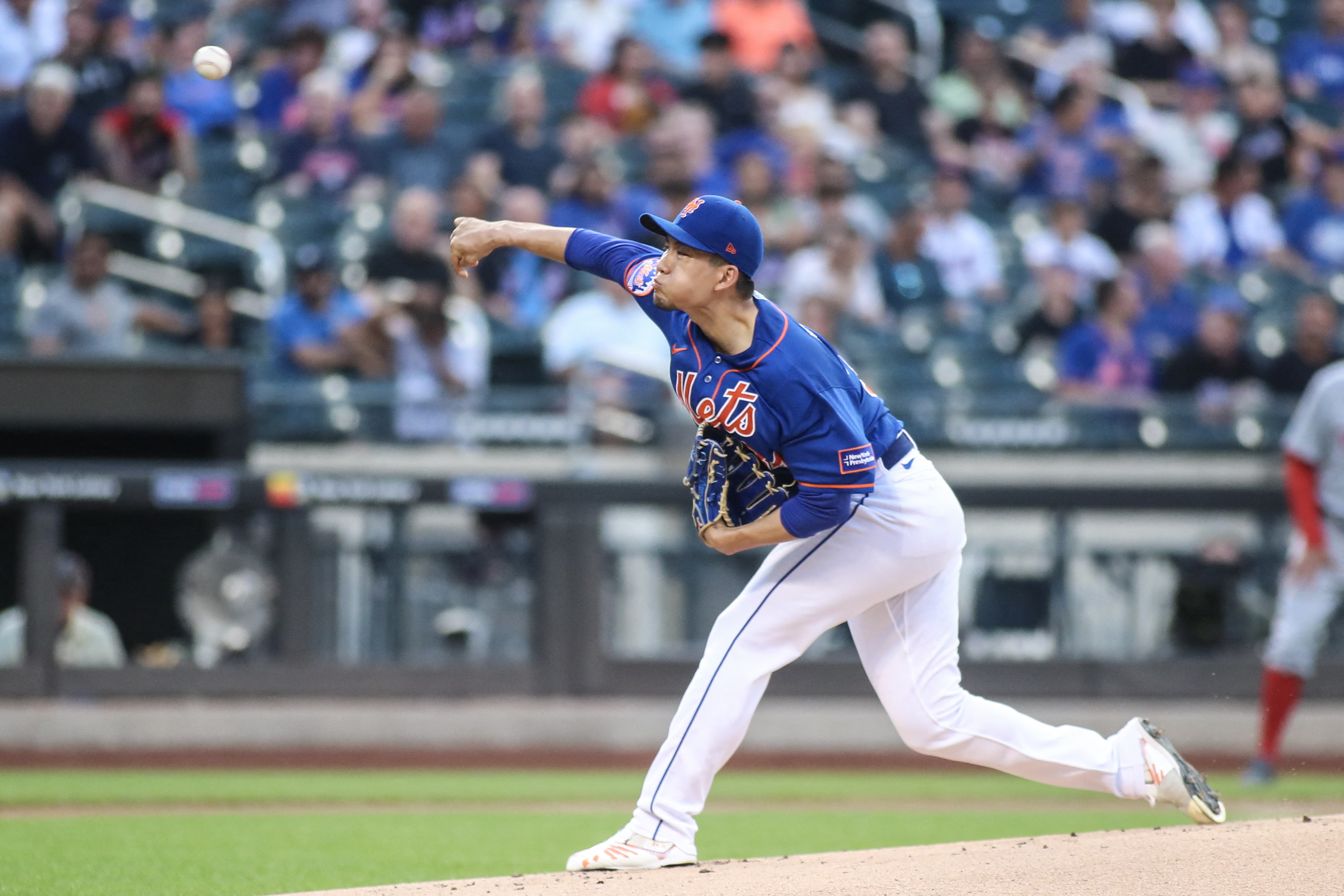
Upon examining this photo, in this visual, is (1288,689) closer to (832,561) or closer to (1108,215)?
(832,561)

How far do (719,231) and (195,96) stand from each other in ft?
25.6

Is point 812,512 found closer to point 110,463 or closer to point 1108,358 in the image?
point 110,463

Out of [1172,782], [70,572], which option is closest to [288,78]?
[70,572]

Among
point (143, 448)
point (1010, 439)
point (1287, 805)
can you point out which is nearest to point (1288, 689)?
point (1287, 805)

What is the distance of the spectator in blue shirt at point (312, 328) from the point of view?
8930 mm

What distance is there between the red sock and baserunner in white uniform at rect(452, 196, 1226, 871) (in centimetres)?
248

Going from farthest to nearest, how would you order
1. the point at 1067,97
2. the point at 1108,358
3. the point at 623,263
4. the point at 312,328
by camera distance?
the point at 1067,97 < the point at 1108,358 < the point at 312,328 < the point at 623,263

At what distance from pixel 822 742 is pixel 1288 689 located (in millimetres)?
2463

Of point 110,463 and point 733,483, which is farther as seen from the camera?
point 110,463

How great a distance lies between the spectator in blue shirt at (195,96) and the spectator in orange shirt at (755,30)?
3.73 meters

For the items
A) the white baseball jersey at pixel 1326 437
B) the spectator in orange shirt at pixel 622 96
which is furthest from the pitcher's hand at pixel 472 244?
the spectator in orange shirt at pixel 622 96

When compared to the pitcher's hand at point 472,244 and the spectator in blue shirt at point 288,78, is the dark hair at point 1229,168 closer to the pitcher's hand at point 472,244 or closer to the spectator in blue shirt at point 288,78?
the spectator in blue shirt at point 288,78

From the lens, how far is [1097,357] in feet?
31.5

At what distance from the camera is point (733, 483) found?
4.10m
